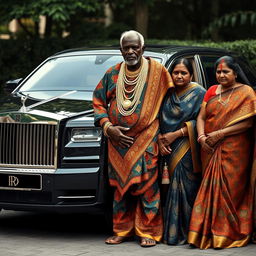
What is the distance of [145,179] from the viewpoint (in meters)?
A: 7.35

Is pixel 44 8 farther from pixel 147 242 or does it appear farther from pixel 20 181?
pixel 147 242

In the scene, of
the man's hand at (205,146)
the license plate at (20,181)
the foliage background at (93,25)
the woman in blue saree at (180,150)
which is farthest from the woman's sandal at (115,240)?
the foliage background at (93,25)

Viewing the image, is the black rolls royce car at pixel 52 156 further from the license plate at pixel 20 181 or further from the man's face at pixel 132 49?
the man's face at pixel 132 49

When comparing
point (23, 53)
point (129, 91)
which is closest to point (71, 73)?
point (129, 91)

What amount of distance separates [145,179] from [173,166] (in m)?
0.31

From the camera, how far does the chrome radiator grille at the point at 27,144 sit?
24.7 feet

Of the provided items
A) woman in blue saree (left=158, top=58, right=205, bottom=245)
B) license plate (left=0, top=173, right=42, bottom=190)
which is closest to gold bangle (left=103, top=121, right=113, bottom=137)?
woman in blue saree (left=158, top=58, right=205, bottom=245)

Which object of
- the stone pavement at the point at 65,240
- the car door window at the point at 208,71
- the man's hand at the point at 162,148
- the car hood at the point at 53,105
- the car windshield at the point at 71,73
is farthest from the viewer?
the car door window at the point at 208,71

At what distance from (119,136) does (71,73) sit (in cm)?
183

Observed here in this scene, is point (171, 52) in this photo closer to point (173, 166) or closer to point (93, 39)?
point (173, 166)

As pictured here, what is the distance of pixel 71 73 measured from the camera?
8.88m

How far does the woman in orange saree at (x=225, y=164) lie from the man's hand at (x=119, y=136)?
642mm

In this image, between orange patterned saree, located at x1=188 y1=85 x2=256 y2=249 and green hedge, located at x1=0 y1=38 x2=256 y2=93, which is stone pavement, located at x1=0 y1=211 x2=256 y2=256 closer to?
orange patterned saree, located at x1=188 y1=85 x2=256 y2=249

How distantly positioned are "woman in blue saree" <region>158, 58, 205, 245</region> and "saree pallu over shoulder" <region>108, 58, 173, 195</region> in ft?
0.33
